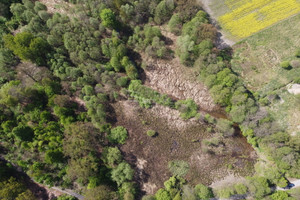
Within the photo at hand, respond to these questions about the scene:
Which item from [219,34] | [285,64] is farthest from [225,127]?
[219,34]

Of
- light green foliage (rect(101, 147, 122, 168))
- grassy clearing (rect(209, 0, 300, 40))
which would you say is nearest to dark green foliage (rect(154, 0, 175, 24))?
grassy clearing (rect(209, 0, 300, 40))

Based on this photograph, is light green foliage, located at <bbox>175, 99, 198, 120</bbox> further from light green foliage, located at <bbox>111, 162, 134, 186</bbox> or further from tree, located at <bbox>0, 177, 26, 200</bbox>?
tree, located at <bbox>0, 177, 26, 200</bbox>

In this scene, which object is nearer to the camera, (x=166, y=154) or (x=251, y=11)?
(x=166, y=154)

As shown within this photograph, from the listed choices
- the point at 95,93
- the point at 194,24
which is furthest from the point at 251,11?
the point at 95,93

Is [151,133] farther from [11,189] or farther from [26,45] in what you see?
[26,45]

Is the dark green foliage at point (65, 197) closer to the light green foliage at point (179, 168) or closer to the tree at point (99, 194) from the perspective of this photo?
the tree at point (99, 194)

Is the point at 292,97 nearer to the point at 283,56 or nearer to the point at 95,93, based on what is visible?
the point at 283,56
